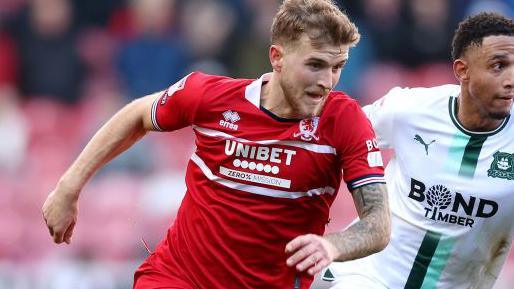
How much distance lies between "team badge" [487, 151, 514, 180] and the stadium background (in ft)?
13.1

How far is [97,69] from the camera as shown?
14.3m

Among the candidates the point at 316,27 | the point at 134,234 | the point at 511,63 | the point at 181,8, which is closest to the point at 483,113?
the point at 511,63

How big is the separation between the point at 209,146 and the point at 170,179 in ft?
17.8

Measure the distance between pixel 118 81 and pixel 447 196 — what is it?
7.18 meters

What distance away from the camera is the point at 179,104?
7102mm

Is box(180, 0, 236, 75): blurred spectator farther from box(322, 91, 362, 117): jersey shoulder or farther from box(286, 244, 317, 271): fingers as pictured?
box(286, 244, 317, 271): fingers

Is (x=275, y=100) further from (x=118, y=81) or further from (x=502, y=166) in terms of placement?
(x=118, y=81)

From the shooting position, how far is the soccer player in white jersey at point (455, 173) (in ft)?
24.7

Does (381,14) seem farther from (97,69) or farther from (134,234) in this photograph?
(134,234)

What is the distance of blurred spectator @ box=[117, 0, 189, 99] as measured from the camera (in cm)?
1400

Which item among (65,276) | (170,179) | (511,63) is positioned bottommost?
(65,276)

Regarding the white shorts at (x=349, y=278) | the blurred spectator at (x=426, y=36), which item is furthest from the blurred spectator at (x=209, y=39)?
the white shorts at (x=349, y=278)

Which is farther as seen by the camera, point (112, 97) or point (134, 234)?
point (112, 97)

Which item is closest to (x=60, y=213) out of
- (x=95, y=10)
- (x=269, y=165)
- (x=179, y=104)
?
(x=179, y=104)
